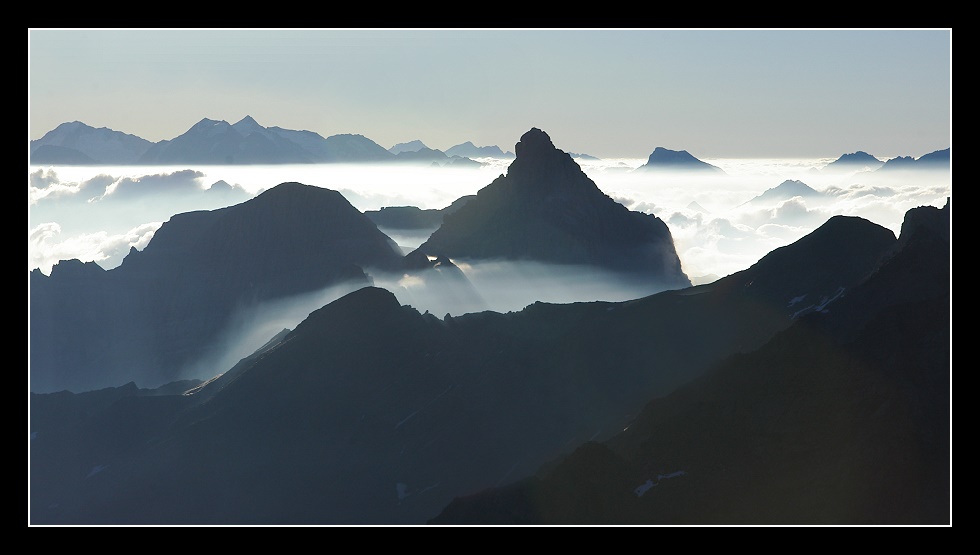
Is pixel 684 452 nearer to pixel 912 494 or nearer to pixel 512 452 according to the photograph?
pixel 912 494

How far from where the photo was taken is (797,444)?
395 ft

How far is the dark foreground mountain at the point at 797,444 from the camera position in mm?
111625

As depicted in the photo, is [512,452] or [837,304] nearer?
[837,304]

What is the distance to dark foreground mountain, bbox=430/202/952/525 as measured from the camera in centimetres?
11162

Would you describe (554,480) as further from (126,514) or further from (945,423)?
(126,514)

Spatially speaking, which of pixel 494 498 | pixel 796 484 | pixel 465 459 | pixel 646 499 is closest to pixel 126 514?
pixel 465 459

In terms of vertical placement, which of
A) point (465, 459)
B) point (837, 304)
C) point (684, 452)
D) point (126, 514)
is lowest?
point (126, 514)

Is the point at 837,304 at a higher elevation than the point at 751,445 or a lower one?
higher

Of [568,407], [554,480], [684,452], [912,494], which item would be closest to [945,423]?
[912,494]

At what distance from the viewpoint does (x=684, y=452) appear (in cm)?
12344

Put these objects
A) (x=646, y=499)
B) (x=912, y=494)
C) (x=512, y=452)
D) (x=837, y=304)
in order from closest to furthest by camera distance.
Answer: (x=912, y=494) → (x=646, y=499) → (x=837, y=304) → (x=512, y=452)

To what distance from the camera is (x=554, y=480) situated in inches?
4697

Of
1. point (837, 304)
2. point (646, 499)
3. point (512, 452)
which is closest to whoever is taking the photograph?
point (646, 499)

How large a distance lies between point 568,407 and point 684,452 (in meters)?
71.4
